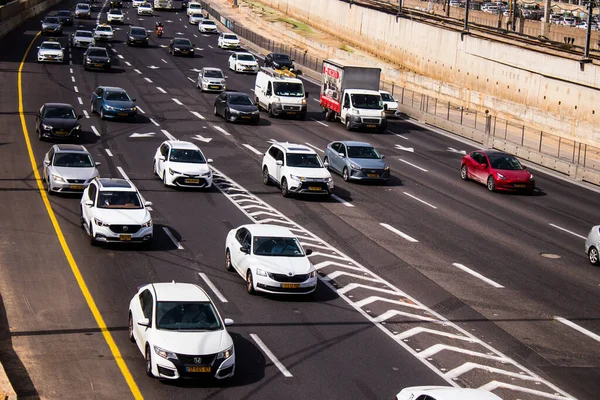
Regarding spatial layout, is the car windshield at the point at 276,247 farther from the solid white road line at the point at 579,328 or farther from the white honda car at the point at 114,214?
the solid white road line at the point at 579,328

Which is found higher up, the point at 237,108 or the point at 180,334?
the point at 180,334

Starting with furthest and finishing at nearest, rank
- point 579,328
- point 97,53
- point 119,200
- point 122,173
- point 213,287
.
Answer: point 97,53
point 122,173
point 119,200
point 213,287
point 579,328

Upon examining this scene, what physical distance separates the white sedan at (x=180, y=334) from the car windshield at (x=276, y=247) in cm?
453

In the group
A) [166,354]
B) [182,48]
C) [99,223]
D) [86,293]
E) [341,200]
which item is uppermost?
[182,48]

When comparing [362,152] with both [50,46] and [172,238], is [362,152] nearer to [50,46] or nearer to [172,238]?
[172,238]

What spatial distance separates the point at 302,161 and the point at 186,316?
1740cm

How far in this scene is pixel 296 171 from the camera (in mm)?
34562

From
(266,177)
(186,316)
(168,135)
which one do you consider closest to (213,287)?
(186,316)

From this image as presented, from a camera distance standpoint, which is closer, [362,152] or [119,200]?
[119,200]

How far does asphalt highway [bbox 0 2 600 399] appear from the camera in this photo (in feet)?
61.0

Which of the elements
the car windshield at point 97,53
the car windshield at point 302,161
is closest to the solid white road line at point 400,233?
the car windshield at point 302,161

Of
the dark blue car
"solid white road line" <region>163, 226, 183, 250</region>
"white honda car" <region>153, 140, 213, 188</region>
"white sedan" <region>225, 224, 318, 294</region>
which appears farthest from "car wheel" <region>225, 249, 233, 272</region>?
the dark blue car

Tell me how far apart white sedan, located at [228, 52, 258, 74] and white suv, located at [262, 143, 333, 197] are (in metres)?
34.2

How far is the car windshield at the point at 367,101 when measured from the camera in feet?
164
